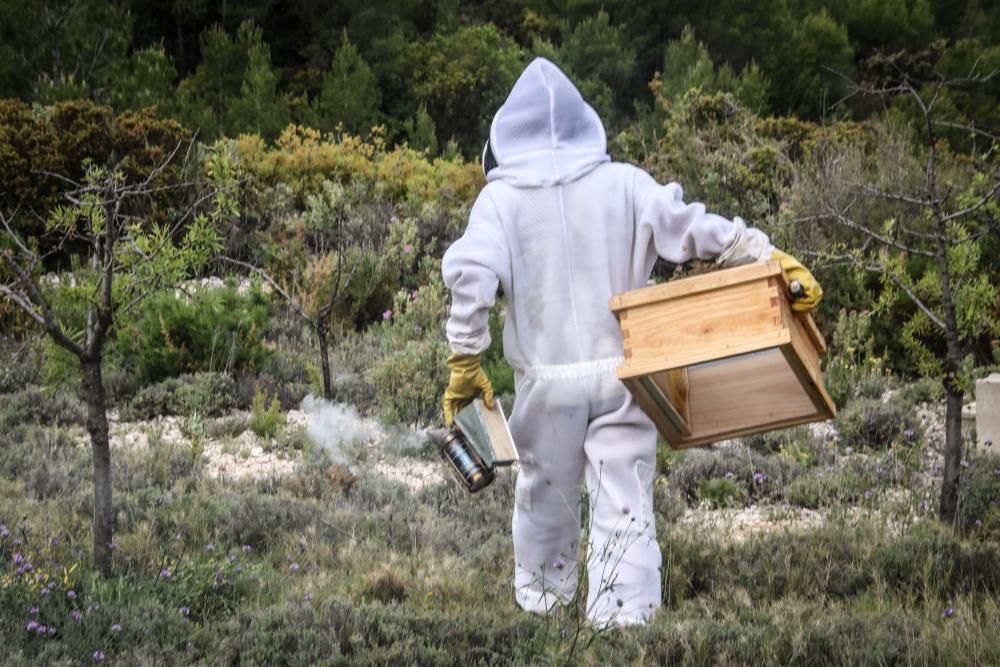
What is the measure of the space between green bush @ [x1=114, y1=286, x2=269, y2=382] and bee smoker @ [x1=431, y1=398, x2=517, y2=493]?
4141mm

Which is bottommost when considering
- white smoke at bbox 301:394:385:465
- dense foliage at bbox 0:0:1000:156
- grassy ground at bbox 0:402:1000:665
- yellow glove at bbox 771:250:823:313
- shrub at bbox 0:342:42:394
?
grassy ground at bbox 0:402:1000:665

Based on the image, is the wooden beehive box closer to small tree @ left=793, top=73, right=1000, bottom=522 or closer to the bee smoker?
the bee smoker

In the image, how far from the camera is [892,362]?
8.67 metres

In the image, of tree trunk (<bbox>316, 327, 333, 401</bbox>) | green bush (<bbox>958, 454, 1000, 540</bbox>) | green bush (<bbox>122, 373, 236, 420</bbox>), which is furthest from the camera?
tree trunk (<bbox>316, 327, 333, 401</bbox>)

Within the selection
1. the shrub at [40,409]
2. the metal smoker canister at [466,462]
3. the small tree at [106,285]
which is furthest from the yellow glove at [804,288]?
the shrub at [40,409]

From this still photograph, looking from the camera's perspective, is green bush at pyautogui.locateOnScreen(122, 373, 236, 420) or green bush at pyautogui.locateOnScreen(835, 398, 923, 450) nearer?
green bush at pyautogui.locateOnScreen(835, 398, 923, 450)

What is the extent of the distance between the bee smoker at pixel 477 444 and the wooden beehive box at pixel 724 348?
0.47 m

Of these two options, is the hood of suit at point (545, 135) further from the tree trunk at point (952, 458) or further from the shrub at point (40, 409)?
the shrub at point (40, 409)

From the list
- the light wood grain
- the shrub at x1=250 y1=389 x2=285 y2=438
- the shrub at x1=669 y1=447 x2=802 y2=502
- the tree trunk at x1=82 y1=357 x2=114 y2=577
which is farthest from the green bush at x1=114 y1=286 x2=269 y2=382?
the light wood grain

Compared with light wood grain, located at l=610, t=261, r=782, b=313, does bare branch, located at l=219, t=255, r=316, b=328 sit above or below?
above

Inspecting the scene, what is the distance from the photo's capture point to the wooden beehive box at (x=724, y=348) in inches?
147

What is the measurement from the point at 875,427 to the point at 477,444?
370cm

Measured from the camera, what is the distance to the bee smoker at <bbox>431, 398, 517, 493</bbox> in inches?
163

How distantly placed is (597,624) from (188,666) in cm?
126
